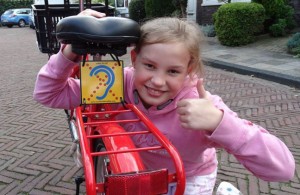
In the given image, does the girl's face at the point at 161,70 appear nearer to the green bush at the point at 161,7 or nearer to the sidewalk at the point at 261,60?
the sidewalk at the point at 261,60

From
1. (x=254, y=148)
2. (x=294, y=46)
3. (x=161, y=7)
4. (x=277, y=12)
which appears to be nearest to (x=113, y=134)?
(x=254, y=148)

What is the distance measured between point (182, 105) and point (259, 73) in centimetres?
611

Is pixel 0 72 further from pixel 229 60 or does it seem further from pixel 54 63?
pixel 54 63

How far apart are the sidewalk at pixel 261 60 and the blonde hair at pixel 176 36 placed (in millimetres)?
3910

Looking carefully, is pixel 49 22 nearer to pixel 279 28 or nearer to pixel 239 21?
pixel 239 21

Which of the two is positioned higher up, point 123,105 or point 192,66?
point 192,66

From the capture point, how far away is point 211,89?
6086mm

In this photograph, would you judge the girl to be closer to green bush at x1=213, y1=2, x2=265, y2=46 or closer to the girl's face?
the girl's face

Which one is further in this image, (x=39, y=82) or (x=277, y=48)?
(x=277, y=48)

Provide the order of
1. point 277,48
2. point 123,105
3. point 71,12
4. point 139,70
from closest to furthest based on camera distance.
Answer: point 139,70 < point 123,105 < point 71,12 < point 277,48

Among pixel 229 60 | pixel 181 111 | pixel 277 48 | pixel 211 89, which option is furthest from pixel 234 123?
pixel 277 48

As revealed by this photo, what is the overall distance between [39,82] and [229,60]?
7.09 m

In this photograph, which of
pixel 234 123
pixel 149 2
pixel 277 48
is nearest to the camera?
pixel 234 123

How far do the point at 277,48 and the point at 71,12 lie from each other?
7737mm
